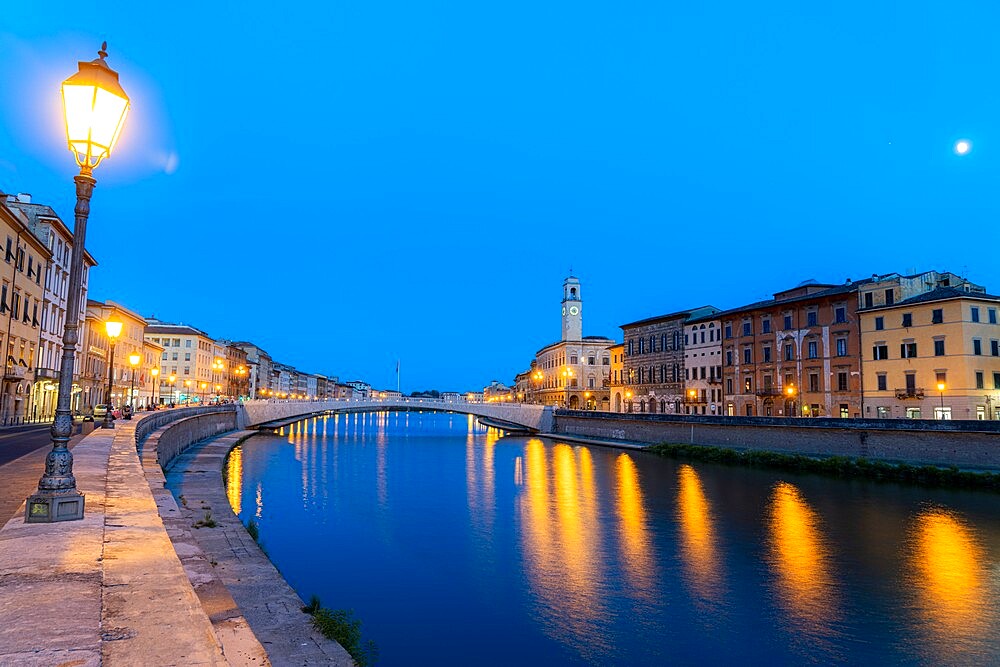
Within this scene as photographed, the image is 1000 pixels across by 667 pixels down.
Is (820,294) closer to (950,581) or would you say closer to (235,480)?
(950,581)

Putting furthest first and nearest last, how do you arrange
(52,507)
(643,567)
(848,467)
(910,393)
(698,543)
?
(910,393) < (848,467) < (698,543) < (643,567) < (52,507)

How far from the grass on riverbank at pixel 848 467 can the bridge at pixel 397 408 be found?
32.2 meters

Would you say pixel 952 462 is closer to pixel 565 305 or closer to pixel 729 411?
pixel 729 411

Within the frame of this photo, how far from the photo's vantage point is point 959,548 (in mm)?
20891

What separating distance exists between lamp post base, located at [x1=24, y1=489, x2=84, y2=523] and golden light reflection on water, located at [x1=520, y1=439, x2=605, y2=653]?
353 inches

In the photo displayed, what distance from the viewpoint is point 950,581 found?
17203mm

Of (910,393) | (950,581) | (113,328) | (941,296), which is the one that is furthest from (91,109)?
(910,393)

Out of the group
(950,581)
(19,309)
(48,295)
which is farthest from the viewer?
(48,295)

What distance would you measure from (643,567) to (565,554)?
2542mm

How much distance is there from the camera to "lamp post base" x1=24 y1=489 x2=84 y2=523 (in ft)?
25.1

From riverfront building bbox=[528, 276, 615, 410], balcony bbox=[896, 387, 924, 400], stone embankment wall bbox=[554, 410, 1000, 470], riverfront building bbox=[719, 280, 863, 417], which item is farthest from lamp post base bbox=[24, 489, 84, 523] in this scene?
riverfront building bbox=[528, 276, 615, 410]

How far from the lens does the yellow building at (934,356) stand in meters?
42.9

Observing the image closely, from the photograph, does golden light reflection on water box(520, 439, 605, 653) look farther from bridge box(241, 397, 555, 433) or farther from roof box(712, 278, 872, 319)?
bridge box(241, 397, 555, 433)

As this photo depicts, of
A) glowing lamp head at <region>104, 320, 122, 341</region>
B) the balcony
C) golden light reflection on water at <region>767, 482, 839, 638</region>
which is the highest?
glowing lamp head at <region>104, 320, 122, 341</region>
